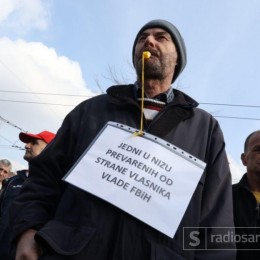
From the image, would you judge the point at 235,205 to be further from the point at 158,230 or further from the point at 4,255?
the point at 4,255

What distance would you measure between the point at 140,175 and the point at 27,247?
0.53 m

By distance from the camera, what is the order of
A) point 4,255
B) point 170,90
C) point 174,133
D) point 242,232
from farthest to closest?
point 4,255, point 242,232, point 170,90, point 174,133

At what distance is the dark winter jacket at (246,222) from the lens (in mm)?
2228

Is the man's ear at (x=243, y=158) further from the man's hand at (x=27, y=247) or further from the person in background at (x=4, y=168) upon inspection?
the person in background at (x=4, y=168)

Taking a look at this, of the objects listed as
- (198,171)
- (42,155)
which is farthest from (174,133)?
(42,155)

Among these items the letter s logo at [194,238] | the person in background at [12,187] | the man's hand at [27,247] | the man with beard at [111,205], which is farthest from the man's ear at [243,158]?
the man's hand at [27,247]

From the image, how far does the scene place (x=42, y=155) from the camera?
176 cm

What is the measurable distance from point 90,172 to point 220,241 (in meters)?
0.61

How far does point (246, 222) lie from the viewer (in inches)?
92.3

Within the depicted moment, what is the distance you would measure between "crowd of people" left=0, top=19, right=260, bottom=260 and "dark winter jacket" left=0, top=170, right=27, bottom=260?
2083 millimetres

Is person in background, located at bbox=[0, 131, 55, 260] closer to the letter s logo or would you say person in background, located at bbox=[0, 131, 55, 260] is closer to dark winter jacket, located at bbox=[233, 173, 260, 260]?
dark winter jacket, located at bbox=[233, 173, 260, 260]

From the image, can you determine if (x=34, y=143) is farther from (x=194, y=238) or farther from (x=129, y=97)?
(x=194, y=238)

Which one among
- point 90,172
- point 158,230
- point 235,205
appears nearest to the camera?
point 158,230

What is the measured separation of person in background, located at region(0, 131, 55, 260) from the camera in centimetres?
362
